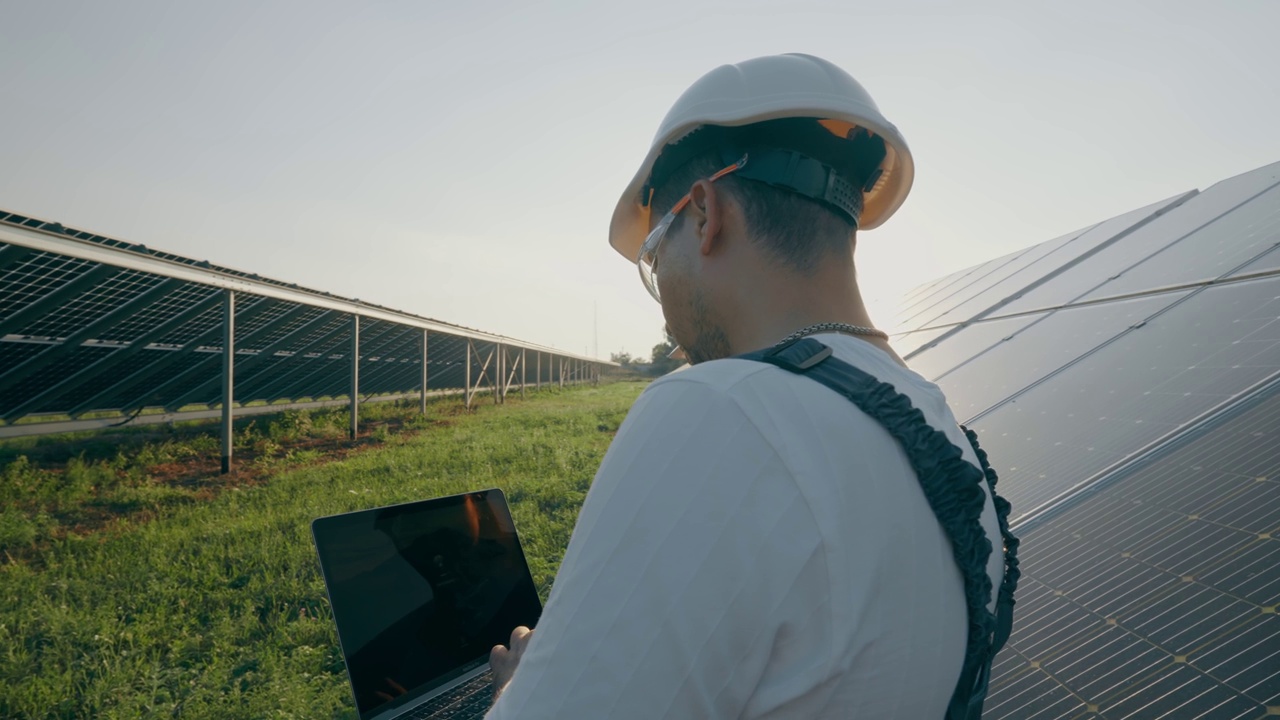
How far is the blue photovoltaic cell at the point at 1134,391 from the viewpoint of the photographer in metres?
2.58

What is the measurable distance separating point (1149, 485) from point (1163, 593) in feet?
1.92

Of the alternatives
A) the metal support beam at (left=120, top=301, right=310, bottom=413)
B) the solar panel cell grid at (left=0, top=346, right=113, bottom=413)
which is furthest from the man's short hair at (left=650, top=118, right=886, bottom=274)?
the metal support beam at (left=120, top=301, right=310, bottom=413)

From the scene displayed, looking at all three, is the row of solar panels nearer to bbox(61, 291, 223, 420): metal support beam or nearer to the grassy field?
bbox(61, 291, 223, 420): metal support beam

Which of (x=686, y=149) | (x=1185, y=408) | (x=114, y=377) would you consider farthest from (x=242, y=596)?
(x=114, y=377)

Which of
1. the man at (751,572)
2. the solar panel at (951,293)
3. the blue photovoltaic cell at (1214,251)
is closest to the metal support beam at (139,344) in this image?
the solar panel at (951,293)

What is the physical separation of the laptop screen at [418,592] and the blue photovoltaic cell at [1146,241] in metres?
5.16

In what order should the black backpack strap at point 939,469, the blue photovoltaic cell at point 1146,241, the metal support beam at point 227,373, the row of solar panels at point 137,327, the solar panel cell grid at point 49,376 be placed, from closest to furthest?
the black backpack strap at point 939,469 < the blue photovoltaic cell at point 1146,241 < the row of solar panels at point 137,327 < the metal support beam at point 227,373 < the solar panel cell grid at point 49,376

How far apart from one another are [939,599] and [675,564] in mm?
400

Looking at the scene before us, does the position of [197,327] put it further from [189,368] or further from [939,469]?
[939,469]

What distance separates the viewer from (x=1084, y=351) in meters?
3.96

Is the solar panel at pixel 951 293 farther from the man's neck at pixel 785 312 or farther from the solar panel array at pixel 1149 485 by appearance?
the man's neck at pixel 785 312

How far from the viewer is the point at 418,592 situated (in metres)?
1.81

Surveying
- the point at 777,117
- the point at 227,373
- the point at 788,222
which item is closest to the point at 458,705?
the point at 788,222

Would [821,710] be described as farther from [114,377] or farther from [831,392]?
[114,377]
